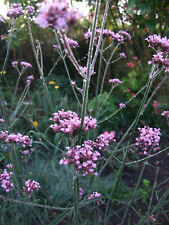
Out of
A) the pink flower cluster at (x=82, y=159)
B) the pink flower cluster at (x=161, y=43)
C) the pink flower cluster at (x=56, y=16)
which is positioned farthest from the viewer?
the pink flower cluster at (x=161, y=43)

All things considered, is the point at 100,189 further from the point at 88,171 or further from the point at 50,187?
the point at 88,171

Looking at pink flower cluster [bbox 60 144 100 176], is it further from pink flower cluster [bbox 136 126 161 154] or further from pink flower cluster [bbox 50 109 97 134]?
pink flower cluster [bbox 136 126 161 154]

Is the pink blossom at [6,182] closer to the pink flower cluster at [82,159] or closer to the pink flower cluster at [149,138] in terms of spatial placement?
the pink flower cluster at [82,159]

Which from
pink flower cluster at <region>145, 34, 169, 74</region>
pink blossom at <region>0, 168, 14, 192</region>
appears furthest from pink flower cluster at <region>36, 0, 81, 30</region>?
pink blossom at <region>0, 168, 14, 192</region>

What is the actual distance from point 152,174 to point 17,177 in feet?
6.54

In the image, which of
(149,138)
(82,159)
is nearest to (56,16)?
(82,159)

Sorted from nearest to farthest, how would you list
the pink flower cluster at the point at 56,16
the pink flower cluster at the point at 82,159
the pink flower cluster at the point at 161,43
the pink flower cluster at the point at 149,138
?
the pink flower cluster at the point at 56,16, the pink flower cluster at the point at 82,159, the pink flower cluster at the point at 149,138, the pink flower cluster at the point at 161,43

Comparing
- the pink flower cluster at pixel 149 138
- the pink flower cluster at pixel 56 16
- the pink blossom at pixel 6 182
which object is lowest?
the pink blossom at pixel 6 182

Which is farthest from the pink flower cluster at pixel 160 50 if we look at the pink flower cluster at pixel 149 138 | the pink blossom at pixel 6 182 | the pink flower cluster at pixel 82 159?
the pink blossom at pixel 6 182

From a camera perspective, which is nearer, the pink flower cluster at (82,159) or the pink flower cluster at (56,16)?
the pink flower cluster at (56,16)

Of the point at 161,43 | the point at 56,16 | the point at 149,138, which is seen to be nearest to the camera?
the point at 56,16

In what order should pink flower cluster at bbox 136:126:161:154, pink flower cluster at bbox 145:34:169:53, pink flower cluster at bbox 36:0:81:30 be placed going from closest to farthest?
pink flower cluster at bbox 36:0:81:30, pink flower cluster at bbox 136:126:161:154, pink flower cluster at bbox 145:34:169:53

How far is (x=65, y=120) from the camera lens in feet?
3.77

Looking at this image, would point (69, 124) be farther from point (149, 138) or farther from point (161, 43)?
point (161, 43)
